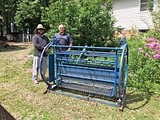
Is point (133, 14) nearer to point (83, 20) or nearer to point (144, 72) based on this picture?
point (83, 20)

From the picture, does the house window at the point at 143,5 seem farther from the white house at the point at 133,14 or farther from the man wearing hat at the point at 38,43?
the man wearing hat at the point at 38,43

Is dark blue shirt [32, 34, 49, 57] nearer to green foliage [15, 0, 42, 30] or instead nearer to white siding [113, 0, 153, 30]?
white siding [113, 0, 153, 30]

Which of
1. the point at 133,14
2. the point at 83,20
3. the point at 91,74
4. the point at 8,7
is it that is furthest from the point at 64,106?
the point at 8,7

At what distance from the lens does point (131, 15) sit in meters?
14.9

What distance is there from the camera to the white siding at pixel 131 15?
1411 cm

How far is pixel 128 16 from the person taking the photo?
15.1 meters

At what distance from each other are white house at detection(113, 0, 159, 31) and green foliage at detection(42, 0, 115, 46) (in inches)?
208

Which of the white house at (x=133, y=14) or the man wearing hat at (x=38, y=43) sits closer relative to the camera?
the man wearing hat at (x=38, y=43)

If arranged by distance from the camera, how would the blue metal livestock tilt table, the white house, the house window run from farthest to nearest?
the house window < the white house < the blue metal livestock tilt table

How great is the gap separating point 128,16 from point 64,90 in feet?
35.4

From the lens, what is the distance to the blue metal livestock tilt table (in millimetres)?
4574

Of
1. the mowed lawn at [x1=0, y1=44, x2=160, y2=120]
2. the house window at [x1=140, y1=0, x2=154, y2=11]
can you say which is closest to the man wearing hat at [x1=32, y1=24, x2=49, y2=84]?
the mowed lawn at [x1=0, y1=44, x2=160, y2=120]

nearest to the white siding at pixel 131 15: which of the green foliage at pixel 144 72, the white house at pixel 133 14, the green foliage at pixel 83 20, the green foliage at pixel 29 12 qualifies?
the white house at pixel 133 14

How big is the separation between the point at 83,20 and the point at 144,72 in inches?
160
